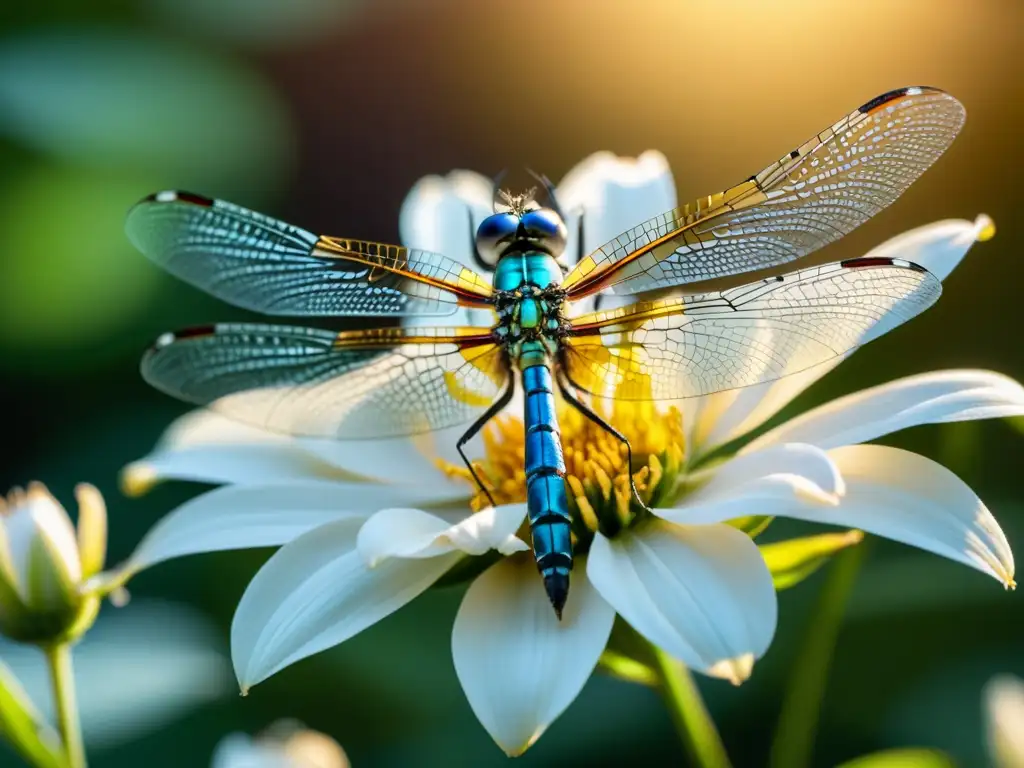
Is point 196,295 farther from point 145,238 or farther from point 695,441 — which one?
point 695,441

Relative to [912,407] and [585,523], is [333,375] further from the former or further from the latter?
[912,407]

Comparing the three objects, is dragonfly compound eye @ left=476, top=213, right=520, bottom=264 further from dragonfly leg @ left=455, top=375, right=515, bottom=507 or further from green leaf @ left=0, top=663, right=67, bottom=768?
green leaf @ left=0, top=663, right=67, bottom=768

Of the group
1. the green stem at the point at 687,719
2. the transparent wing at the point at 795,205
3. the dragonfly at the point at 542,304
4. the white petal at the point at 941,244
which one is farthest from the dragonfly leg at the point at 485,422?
the white petal at the point at 941,244

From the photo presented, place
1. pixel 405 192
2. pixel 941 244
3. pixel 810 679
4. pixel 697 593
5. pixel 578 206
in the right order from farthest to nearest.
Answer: pixel 405 192 → pixel 578 206 → pixel 941 244 → pixel 810 679 → pixel 697 593

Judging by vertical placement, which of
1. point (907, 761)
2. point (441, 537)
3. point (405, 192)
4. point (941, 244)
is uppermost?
point (405, 192)

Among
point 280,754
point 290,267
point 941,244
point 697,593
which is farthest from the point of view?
point 290,267

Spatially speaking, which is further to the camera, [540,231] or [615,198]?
[615,198]

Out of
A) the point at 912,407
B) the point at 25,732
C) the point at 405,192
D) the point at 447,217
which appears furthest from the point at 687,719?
the point at 405,192
